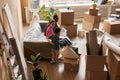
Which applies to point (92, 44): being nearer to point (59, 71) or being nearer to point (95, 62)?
point (95, 62)

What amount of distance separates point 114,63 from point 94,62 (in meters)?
0.35

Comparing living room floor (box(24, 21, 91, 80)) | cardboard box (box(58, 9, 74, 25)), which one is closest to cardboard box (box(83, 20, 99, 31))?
cardboard box (box(58, 9, 74, 25))

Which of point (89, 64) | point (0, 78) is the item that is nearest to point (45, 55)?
point (89, 64)

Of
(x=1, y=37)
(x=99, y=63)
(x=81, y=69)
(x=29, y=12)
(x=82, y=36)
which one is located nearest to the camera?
(x=1, y=37)

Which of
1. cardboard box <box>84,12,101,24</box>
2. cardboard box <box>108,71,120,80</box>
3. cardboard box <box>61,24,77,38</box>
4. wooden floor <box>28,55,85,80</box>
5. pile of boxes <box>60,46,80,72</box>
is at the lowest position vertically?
wooden floor <box>28,55,85,80</box>

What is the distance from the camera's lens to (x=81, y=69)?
4.18 meters

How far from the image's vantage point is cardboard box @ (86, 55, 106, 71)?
137 inches

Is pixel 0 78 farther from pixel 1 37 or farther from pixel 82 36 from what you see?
pixel 82 36

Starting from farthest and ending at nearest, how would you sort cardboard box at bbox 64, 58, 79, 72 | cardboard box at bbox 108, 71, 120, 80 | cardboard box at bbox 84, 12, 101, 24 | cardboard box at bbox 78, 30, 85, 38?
cardboard box at bbox 84, 12, 101, 24 → cardboard box at bbox 78, 30, 85, 38 → cardboard box at bbox 64, 58, 79, 72 → cardboard box at bbox 108, 71, 120, 80

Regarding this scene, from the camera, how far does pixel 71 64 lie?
4031mm

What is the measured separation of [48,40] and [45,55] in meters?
0.38

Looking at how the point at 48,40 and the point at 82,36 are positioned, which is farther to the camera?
the point at 82,36

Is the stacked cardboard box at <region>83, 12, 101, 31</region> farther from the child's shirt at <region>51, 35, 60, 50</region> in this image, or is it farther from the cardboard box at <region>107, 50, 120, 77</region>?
the cardboard box at <region>107, 50, 120, 77</region>

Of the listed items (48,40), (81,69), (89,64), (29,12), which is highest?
(29,12)
